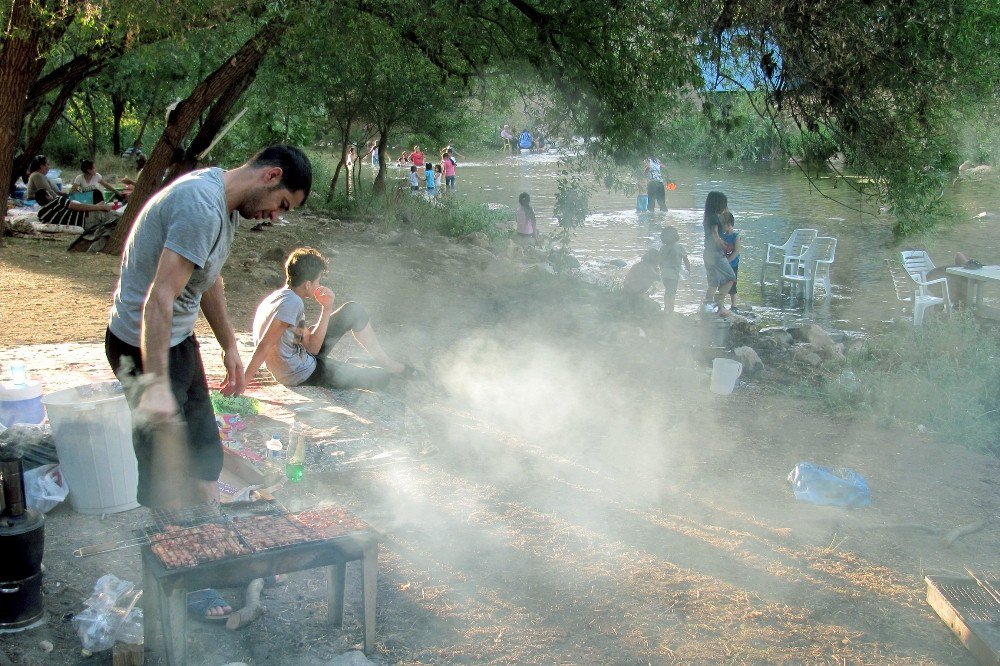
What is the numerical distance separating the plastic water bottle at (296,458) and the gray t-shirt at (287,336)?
1006 millimetres

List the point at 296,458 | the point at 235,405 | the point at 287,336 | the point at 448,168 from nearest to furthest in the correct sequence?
1. the point at 296,458
2. the point at 235,405
3. the point at 287,336
4. the point at 448,168

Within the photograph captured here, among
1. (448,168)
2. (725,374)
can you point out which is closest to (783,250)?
(725,374)

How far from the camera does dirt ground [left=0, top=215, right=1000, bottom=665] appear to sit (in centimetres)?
380

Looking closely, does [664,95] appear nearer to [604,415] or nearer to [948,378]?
[604,415]

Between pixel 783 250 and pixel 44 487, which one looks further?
pixel 783 250

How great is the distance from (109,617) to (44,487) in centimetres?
119

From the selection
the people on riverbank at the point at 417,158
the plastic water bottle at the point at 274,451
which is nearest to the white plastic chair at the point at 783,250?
the plastic water bottle at the point at 274,451

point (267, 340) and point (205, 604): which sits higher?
point (267, 340)

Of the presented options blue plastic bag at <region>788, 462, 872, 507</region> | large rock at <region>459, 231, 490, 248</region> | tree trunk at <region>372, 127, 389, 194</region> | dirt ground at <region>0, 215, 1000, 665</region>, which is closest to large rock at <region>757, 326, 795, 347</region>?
dirt ground at <region>0, 215, 1000, 665</region>

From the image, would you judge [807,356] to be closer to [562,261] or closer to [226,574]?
[562,261]

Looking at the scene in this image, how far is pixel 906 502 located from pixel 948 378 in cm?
280

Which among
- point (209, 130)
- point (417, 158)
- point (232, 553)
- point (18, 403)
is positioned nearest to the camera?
point (232, 553)

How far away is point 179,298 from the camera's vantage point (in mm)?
3383

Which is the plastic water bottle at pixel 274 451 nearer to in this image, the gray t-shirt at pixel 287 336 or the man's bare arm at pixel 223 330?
the gray t-shirt at pixel 287 336
